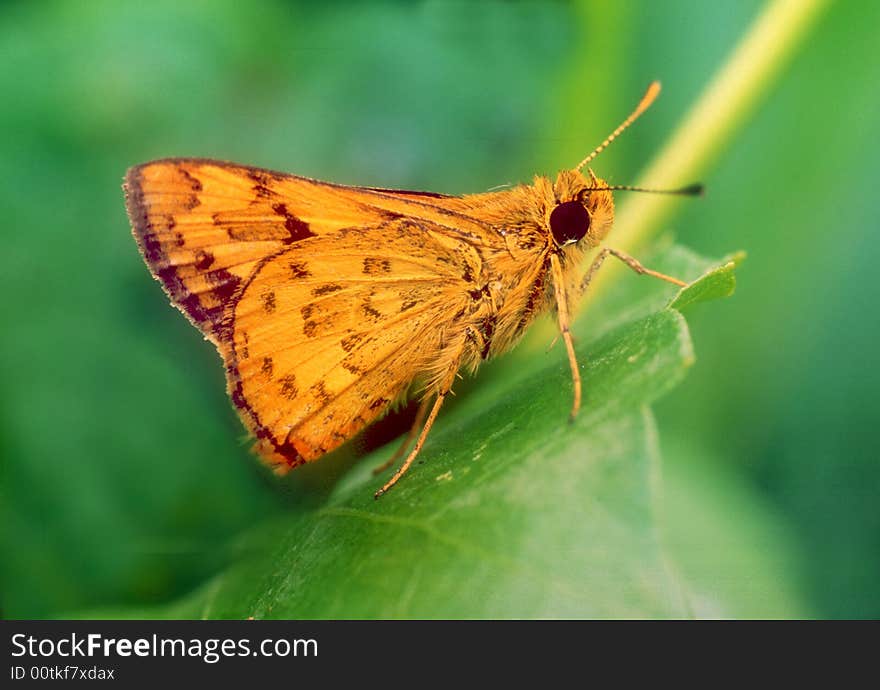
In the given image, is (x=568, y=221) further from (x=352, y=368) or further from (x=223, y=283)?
(x=223, y=283)

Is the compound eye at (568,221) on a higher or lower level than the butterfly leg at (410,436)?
higher

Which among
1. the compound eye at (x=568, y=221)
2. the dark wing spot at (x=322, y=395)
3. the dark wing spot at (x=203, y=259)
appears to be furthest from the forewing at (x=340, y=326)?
the compound eye at (x=568, y=221)

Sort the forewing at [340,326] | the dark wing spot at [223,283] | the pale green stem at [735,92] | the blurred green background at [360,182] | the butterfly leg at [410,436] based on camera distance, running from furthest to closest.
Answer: the pale green stem at [735,92] → the blurred green background at [360,182] → the butterfly leg at [410,436] → the dark wing spot at [223,283] → the forewing at [340,326]

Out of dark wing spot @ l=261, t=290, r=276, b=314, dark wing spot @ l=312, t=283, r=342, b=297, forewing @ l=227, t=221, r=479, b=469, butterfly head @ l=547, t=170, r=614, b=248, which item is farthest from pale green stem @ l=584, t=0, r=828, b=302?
dark wing spot @ l=261, t=290, r=276, b=314

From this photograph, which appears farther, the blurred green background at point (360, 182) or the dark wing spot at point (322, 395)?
the blurred green background at point (360, 182)

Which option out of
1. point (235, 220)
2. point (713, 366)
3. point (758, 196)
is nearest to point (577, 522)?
point (235, 220)

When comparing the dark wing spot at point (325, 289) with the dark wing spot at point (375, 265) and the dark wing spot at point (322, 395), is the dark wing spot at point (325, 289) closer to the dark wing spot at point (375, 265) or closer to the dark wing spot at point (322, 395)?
the dark wing spot at point (375, 265)
